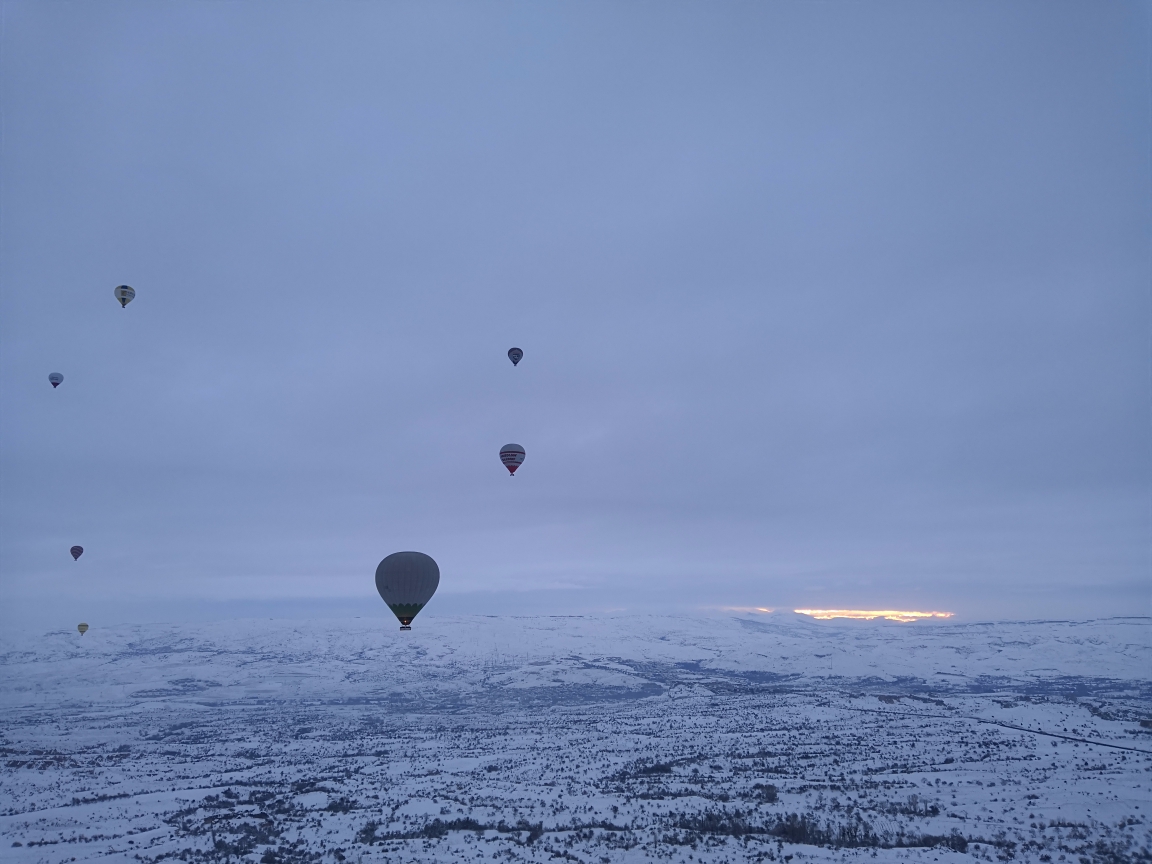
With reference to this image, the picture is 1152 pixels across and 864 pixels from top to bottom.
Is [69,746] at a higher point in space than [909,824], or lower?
lower

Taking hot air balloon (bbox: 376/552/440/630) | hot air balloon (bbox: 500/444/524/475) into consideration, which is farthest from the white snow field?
hot air balloon (bbox: 500/444/524/475)

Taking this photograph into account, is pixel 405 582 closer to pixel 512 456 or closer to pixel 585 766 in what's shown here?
pixel 512 456

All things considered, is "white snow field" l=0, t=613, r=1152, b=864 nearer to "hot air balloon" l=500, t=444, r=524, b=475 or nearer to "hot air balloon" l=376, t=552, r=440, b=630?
"hot air balloon" l=376, t=552, r=440, b=630

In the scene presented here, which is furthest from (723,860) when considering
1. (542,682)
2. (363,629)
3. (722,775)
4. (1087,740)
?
(363,629)

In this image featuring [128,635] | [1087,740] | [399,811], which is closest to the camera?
[399,811]

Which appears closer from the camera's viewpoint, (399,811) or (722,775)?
(399,811)

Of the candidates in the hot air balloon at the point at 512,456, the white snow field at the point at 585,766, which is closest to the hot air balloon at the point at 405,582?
the hot air balloon at the point at 512,456

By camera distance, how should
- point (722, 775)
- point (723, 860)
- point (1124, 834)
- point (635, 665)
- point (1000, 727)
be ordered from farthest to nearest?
point (635, 665) → point (1000, 727) → point (722, 775) → point (1124, 834) → point (723, 860)

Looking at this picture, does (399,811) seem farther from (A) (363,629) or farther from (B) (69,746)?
(A) (363,629)
